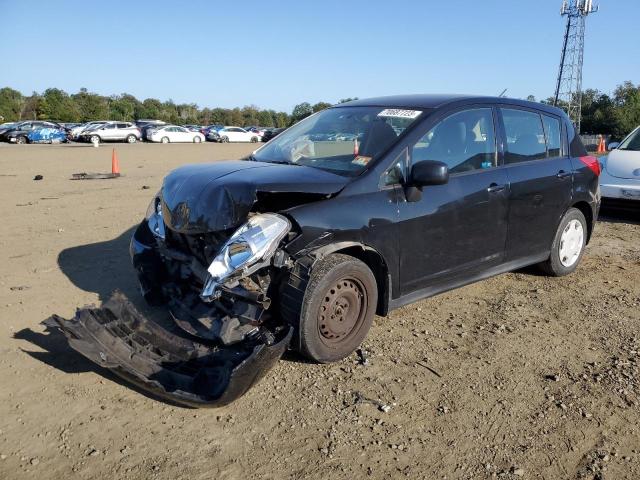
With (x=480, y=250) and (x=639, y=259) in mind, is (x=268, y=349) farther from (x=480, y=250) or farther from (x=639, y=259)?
(x=639, y=259)

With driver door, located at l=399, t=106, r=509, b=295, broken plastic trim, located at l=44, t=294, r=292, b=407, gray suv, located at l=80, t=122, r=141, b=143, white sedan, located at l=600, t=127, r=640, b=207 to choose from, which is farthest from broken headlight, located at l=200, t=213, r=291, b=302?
gray suv, located at l=80, t=122, r=141, b=143

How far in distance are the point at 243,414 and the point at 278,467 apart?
53 centimetres

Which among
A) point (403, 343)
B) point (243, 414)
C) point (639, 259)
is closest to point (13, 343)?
point (243, 414)

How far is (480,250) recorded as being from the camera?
14.9ft

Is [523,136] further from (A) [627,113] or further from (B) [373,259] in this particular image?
(A) [627,113]

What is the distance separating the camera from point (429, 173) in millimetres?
3781

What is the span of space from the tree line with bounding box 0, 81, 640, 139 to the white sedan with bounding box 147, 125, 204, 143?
8.59 m

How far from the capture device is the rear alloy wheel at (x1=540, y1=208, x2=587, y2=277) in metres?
5.45

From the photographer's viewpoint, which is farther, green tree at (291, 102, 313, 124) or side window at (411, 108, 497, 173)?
green tree at (291, 102, 313, 124)

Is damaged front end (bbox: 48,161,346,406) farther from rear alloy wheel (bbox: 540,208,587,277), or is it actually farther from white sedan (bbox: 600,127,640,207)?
white sedan (bbox: 600,127,640,207)

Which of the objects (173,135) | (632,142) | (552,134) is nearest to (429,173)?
(552,134)

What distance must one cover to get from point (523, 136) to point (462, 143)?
974 mm

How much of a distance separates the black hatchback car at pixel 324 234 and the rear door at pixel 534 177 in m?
0.02

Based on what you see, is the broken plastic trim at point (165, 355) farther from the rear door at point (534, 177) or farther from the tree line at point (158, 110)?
the tree line at point (158, 110)
